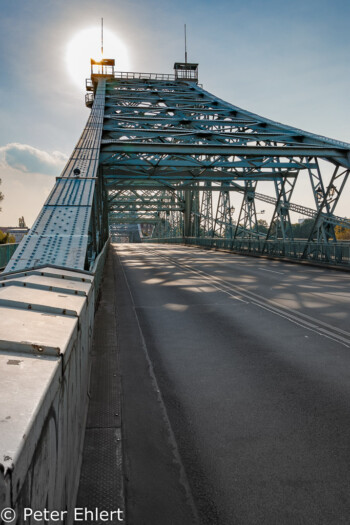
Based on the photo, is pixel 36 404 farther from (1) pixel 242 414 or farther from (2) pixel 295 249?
(2) pixel 295 249

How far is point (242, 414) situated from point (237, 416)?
76mm

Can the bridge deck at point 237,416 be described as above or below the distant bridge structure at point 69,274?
below

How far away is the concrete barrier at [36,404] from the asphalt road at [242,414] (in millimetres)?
962

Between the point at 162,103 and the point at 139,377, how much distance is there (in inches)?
1718

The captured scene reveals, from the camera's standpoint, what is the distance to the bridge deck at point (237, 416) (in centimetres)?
305

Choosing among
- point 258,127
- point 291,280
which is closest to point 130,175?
point 258,127

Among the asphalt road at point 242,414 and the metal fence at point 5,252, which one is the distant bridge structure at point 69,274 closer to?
the asphalt road at point 242,414

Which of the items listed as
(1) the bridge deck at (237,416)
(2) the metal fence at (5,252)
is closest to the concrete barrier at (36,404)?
(1) the bridge deck at (237,416)

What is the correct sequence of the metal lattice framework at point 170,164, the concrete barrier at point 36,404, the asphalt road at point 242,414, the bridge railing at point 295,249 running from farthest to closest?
the bridge railing at point 295,249 < the metal lattice framework at point 170,164 < the asphalt road at point 242,414 < the concrete barrier at point 36,404

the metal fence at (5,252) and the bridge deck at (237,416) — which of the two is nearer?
the bridge deck at (237,416)

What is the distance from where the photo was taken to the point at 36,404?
1642 millimetres

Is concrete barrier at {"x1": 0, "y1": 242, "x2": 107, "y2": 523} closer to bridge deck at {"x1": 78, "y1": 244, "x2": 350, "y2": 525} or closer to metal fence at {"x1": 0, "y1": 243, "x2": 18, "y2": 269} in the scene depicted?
bridge deck at {"x1": 78, "y1": 244, "x2": 350, "y2": 525}

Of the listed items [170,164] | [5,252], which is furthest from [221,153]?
[5,252]

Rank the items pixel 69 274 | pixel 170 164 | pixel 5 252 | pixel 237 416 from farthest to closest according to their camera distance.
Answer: pixel 170 164
pixel 5 252
pixel 69 274
pixel 237 416
